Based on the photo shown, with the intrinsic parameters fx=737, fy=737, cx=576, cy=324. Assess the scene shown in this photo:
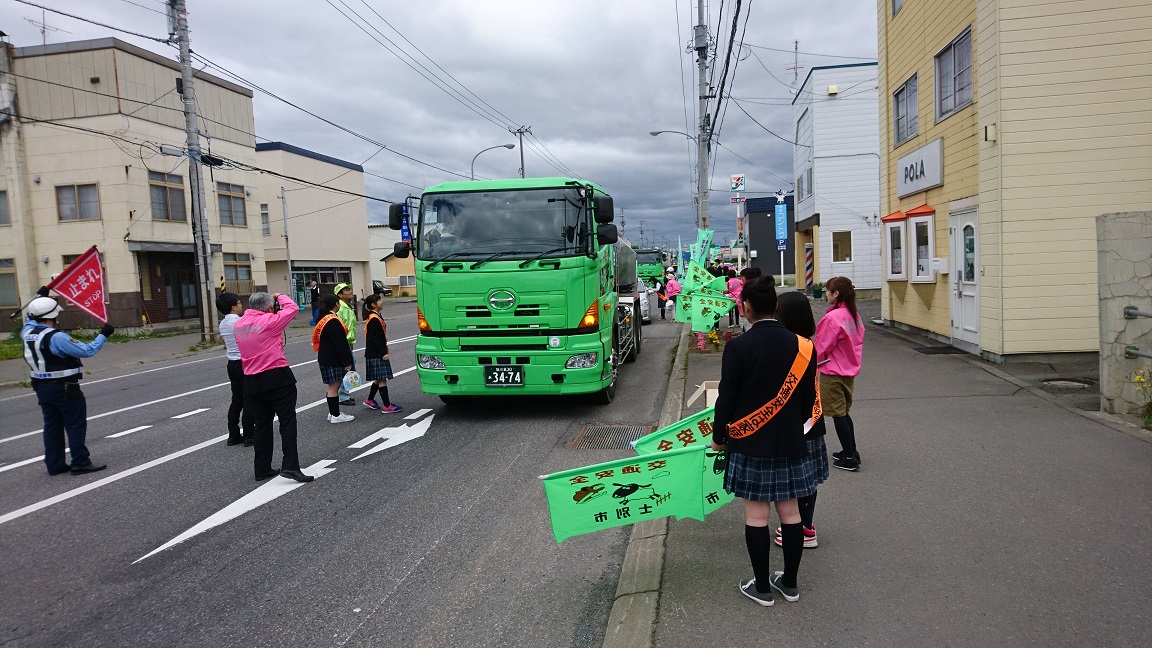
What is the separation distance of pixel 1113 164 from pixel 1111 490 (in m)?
7.23

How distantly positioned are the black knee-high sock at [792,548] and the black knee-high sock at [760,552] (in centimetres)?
10

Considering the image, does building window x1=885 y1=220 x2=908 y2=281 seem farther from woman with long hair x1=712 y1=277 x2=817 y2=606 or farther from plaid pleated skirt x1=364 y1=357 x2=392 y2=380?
woman with long hair x1=712 y1=277 x2=817 y2=606

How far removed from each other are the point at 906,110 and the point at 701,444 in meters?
13.5

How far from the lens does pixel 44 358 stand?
22.4 ft

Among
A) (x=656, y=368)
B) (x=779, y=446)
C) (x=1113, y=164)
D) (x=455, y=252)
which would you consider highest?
(x=1113, y=164)

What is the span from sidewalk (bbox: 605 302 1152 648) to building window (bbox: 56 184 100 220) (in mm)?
28177

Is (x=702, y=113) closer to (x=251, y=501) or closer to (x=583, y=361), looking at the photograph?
(x=583, y=361)

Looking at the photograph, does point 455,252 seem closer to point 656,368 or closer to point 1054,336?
point 656,368

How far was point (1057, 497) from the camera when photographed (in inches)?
202

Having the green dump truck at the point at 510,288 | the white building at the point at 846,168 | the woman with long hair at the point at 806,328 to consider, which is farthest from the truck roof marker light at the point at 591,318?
the white building at the point at 846,168

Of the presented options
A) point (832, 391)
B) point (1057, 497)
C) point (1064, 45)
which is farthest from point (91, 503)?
point (1064, 45)

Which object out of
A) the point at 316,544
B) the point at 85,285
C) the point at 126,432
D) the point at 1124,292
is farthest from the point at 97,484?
the point at 1124,292

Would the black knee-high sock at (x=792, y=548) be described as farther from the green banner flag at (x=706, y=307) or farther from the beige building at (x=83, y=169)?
the beige building at (x=83, y=169)

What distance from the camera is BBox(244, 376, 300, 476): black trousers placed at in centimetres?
640
